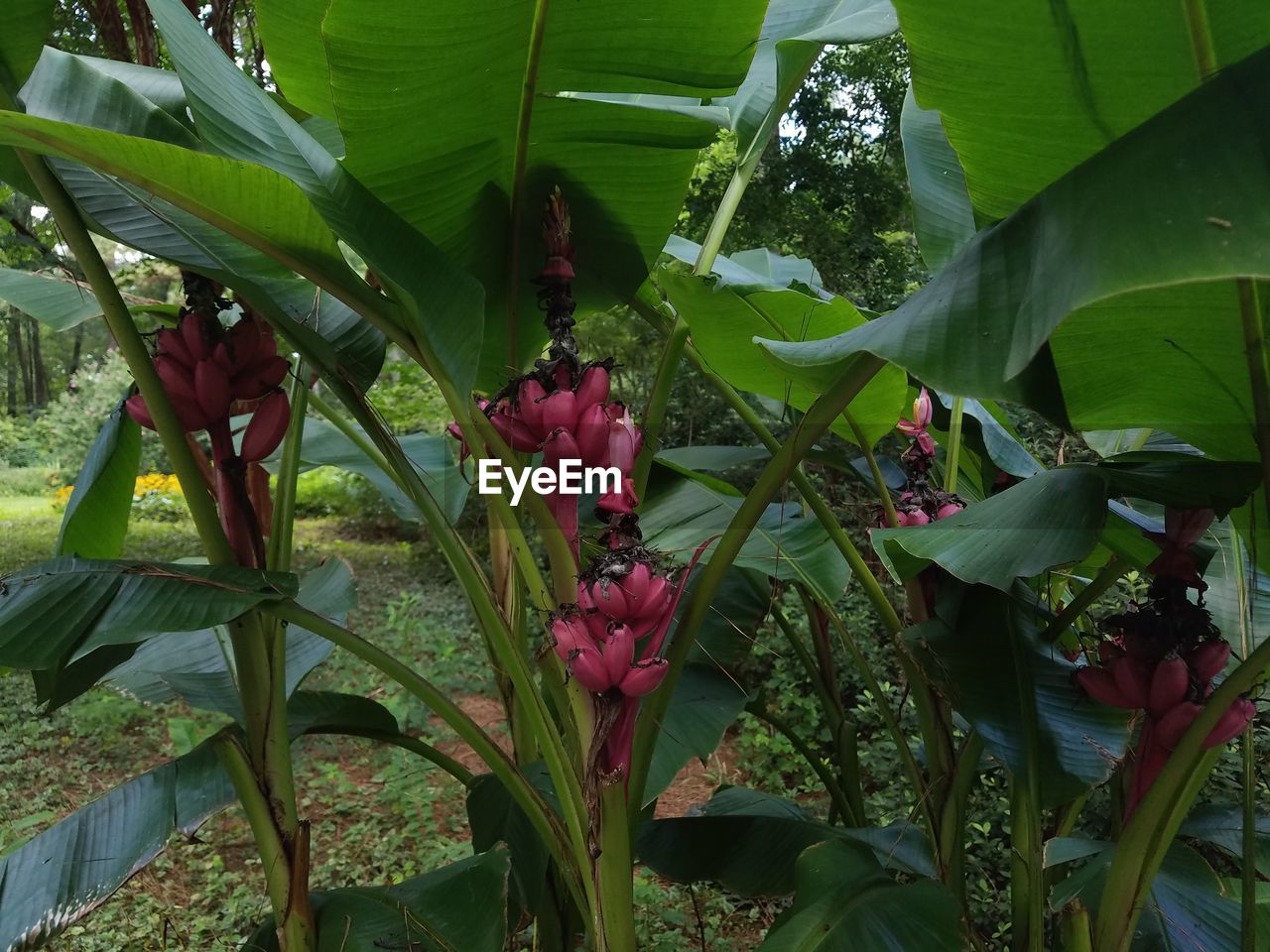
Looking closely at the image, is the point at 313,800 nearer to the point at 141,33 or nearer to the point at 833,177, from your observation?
the point at 141,33

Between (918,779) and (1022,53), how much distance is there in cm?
76

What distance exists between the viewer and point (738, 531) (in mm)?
672

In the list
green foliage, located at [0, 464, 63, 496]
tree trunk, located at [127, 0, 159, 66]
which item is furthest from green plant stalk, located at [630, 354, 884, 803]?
green foliage, located at [0, 464, 63, 496]

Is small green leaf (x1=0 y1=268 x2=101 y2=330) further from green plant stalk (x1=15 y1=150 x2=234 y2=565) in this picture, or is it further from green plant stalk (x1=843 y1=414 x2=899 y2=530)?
green plant stalk (x1=843 y1=414 x2=899 y2=530)

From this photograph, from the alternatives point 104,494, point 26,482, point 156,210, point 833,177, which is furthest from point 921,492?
point 26,482

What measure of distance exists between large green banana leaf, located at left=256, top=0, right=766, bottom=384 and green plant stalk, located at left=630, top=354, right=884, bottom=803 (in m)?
0.26

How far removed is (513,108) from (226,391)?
36cm

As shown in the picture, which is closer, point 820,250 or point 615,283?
point 615,283

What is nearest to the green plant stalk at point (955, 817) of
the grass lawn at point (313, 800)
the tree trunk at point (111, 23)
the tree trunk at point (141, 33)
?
the grass lawn at point (313, 800)

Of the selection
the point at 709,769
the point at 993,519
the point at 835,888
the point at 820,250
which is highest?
the point at 820,250

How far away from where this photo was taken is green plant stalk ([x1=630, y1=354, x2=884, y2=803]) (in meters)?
0.59

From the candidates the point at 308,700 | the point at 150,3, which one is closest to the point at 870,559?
the point at 308,700

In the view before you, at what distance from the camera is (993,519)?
688 mm

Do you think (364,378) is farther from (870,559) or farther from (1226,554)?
(870,559)
